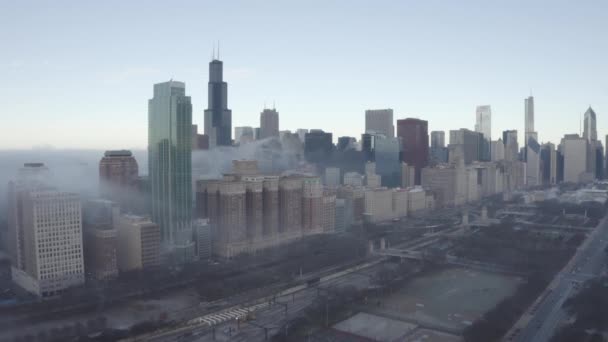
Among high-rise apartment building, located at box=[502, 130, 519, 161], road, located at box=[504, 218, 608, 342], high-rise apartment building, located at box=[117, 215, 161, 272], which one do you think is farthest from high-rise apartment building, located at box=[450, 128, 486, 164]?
high-rise apartment building, located at box=[117, 215, 161, 272]

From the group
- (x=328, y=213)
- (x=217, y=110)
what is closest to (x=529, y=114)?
(x=217, y=110)

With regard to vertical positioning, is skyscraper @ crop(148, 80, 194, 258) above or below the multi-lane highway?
above

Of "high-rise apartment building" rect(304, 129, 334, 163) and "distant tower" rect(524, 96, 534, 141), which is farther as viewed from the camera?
"distant tower" rect(524, 96, 534, 141)

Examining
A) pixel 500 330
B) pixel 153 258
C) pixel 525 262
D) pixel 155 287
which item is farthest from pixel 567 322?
pixel 153 258

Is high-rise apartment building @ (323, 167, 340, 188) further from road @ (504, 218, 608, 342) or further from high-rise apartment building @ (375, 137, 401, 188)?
road @ (504, 218, 608, 342)

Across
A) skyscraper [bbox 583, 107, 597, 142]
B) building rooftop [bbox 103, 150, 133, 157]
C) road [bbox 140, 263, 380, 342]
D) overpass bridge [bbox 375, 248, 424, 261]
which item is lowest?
road [bbox 140, 263, 380, 342]

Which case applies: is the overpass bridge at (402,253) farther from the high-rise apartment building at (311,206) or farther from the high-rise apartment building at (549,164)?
the high-rise apartment building at (549,164)

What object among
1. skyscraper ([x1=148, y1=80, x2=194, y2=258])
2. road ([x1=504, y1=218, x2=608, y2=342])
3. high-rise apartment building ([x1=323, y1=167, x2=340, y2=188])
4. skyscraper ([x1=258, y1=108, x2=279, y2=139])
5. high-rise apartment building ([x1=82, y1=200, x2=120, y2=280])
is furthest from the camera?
skyscraper ([x1=258, y1=108, x2=279, y2=139])

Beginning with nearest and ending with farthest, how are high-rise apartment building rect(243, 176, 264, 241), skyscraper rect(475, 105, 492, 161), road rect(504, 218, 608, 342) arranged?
road rect(504, 218, 608, 342), high-rise apartment building rect(243, 176, 264, 241), skyscraper rect(475, 105, 492, 161)
